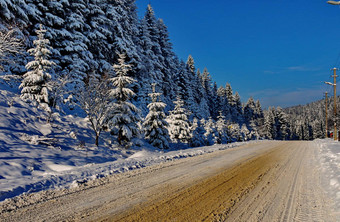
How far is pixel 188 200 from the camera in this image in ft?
14.2

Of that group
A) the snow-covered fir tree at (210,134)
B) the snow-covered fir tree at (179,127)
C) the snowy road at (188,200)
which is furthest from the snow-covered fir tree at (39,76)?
the snow-covered fir tree at (210,134)

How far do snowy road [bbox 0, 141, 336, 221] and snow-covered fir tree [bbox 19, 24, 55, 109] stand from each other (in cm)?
1036

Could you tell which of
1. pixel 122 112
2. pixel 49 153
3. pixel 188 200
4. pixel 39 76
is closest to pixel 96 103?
pixel 122 112

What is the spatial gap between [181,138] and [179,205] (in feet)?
66.7

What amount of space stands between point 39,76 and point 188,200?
13.3m

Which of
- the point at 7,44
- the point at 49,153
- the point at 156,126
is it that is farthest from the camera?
the point at 156,126

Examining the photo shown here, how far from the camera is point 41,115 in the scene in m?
12.9

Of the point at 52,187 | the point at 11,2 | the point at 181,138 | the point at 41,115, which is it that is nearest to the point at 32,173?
the point at 52,187

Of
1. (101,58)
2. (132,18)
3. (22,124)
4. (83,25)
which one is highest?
(132,18)

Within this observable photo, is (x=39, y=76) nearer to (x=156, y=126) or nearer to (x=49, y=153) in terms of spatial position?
(x=49, y=153)

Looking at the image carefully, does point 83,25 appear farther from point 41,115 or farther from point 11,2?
point 41,115

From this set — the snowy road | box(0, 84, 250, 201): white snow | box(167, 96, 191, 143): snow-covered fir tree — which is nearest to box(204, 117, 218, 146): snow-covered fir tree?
box(167, 96, 191, 143): snow-covered fir tree

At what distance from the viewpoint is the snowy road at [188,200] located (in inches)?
142

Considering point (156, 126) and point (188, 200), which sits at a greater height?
point (156, 126)
